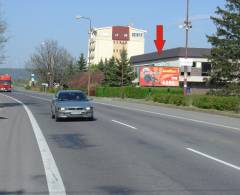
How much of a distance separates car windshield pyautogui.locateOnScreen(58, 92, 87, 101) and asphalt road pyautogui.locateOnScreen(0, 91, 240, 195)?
6634 mm

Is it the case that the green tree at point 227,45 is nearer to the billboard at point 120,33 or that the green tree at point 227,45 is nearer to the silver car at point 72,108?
the silver car at point 72,108

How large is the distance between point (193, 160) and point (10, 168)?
3.88 metres

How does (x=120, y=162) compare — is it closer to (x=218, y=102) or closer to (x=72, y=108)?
(x=72, y=108)

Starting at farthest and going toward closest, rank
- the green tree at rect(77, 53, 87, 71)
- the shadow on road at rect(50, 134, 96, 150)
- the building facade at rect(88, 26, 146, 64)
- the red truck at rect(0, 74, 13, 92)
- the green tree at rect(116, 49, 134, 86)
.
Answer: the building facade at rect(88, 26, 146, 64) → the green tree at rect(77, 53, 87, 71) → the red truck at rect(0, 74, 13, 92) → the green tree at rect(116, 49, 134, 86) → the shadow on road at rect(50, 134, 96, 150)

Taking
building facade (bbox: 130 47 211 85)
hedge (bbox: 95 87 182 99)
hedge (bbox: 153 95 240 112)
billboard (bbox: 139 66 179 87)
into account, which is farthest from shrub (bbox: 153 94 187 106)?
building facade (bbox: 130 47 211 85)

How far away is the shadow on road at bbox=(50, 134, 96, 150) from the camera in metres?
14.8

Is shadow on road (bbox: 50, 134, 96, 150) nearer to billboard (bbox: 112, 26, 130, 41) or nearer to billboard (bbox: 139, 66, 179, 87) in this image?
billboard (bbox: 139, 66, 179, 87)

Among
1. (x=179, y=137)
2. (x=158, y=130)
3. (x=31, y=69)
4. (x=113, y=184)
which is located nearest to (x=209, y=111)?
(x=158, y=130)

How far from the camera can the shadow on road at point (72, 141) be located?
14.8 m

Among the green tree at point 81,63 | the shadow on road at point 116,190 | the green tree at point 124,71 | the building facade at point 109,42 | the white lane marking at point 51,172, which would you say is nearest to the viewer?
the shadow on road at point 116,190

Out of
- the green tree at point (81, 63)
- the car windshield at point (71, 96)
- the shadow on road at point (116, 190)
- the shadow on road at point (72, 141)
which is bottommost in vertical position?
the shadow on road at point (72, 141)

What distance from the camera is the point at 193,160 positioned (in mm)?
12047

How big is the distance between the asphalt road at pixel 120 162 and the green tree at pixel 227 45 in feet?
123

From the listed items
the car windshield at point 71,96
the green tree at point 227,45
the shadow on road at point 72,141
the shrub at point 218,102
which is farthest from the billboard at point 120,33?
the shadow on road at point 72,141
